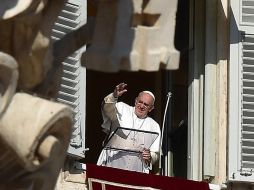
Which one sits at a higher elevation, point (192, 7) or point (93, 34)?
point (192, 7)

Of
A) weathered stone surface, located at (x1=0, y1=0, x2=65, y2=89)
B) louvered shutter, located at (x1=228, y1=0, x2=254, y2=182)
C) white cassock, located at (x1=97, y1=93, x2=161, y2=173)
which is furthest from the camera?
louvered shutter, located at (x1=228, y1=0, x2=254, y2=182)

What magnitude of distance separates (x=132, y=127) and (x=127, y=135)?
0.24 feet

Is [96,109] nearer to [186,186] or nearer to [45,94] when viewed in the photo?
[186,186]

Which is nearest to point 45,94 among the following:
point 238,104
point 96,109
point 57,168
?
point 57,168

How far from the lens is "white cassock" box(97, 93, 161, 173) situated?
17.4 m

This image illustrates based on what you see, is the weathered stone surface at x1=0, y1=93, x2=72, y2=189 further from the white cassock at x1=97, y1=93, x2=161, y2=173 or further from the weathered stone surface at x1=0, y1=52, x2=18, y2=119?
the white cassock at x1=97, y1=93, x2=161, y2=173

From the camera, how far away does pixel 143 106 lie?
57.3ft

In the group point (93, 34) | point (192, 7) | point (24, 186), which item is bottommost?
point (24, 186)

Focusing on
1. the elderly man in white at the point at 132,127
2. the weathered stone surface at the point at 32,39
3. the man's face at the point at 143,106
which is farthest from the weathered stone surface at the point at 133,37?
the man's face at the point at 143,106

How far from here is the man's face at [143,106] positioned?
1745 cm

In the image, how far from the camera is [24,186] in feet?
25.4

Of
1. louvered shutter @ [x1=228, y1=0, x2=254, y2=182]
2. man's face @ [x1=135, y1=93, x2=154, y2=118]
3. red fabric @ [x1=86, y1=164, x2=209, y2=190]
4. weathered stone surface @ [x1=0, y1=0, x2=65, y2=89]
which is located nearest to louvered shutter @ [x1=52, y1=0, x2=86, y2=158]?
red fabric @ [x1=86, y1=164, x2=209, y2=190]

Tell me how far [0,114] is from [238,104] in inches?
451

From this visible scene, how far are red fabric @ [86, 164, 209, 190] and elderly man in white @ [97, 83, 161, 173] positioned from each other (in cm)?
12
